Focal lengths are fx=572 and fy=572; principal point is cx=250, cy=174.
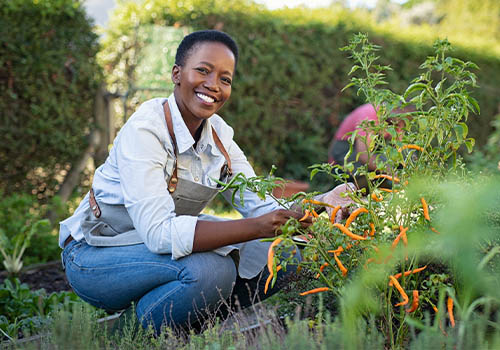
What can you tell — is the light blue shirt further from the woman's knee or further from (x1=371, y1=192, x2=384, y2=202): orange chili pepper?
(x1=371, y1=192, x2=384, y2=202): orange chili pepper

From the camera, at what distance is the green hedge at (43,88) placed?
4.82m

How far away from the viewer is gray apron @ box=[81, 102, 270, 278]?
2.47 meters

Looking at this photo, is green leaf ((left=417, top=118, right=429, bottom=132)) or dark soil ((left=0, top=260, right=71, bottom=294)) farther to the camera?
dark soil ((left=0, top=260, right=71, bottom=294))

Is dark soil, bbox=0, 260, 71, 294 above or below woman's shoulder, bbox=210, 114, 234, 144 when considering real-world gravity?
below

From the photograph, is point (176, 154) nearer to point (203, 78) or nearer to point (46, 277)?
point (203, 78)

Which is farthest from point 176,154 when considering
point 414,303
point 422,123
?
point 414,303

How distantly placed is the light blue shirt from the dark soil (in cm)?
126

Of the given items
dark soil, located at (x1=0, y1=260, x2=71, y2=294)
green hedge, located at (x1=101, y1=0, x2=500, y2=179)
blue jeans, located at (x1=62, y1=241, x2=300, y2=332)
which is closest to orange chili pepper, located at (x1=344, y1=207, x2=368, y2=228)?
blue jeans, located at (x1=62, y1=241, x2=300, y2=332)

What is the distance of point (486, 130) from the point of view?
33.0 ft

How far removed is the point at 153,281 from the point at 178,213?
1.30 feet

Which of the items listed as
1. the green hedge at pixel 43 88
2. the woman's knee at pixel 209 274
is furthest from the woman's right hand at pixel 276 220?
the green hedge at pixel 43 88

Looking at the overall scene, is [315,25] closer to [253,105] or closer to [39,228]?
[253,105]

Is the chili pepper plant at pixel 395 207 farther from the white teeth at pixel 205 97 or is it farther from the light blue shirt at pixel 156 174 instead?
the white teeth at pixel 205 97

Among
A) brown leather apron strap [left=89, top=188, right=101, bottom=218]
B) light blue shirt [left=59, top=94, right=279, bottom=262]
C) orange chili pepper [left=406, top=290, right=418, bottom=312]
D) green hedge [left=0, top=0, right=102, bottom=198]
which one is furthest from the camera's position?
green hedge [left=0, top=0, right=102, bottom=198]
